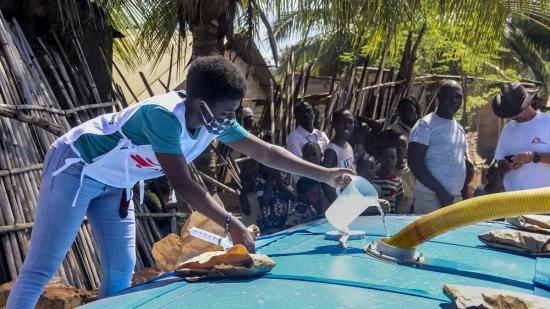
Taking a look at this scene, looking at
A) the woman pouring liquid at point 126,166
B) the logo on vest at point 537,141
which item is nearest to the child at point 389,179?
the logo on vest at point 537,141

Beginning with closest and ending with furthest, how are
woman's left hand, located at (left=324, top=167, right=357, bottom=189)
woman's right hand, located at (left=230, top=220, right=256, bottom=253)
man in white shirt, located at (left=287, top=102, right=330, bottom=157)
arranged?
woman's right hand, located at (left=230, top=220, right=256, bottom=253), woman's left hand, located at (left=324, top=167, right=357, bottom=189), man in white shirt, located at (left=287, top=102, right=330, bottom=157)

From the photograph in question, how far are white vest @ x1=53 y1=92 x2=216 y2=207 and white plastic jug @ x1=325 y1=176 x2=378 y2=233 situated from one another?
1.97ft

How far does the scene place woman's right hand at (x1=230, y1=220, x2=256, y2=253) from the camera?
8.15 feet

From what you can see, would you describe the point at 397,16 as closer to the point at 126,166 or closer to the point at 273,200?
the point at 273,200

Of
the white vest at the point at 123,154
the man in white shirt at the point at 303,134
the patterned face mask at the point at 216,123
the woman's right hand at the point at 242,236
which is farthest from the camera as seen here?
the man in white shirt at the point at 303,134

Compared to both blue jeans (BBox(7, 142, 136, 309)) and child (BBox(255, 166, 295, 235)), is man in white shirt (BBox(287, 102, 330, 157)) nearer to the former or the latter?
child (BBox(255, 166, 295, 235))

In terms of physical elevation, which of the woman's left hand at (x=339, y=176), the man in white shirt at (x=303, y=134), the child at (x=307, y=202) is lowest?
the child at (x=307, y=202)

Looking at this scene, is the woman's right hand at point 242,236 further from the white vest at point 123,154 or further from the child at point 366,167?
the child at point 366,167

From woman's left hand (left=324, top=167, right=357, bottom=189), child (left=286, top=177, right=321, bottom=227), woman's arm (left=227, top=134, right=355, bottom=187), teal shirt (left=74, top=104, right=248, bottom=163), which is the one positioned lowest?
child (left=286, top=177, right=321, bottom=227)

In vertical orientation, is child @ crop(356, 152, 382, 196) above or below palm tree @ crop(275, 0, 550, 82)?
below

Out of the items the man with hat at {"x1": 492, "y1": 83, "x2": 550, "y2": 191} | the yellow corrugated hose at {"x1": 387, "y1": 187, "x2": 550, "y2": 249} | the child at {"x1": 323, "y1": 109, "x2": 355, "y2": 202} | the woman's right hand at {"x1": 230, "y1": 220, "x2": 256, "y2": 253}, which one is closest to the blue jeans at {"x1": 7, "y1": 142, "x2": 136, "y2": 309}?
the woman's right hand at {"x1": 230, "y1": 220, "x2": 256, "y2": 253}

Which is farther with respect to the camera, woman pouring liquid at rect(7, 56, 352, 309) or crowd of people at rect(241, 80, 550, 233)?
crowd of people at rect(241, 80, 550, 233)

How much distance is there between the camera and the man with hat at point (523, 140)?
4930 mm

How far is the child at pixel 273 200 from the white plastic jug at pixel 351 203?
127 inches
